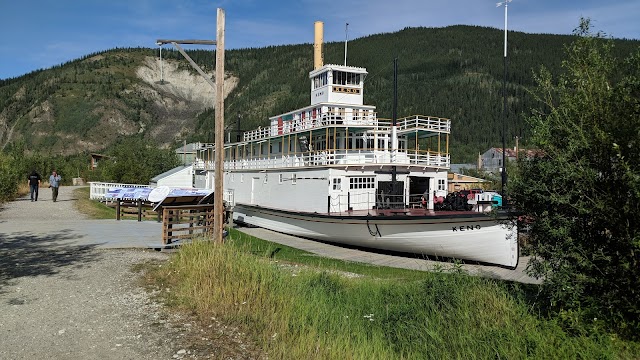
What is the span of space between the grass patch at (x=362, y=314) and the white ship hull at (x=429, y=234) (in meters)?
5.27

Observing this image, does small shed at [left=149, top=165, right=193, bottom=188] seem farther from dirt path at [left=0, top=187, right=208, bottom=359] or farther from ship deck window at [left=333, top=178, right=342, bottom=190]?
dirt path at [left=0, top=187, right=208, bottom=359]

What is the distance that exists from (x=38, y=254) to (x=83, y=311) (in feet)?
18.5

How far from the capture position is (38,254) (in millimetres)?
11898

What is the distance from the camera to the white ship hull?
15102mm

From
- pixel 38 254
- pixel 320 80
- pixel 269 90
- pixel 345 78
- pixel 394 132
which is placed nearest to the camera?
pixel 38 254

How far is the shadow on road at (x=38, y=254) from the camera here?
9.98 m

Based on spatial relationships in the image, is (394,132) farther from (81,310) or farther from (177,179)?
(177,179)

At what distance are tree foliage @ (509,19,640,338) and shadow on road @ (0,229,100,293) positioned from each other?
31.1ft

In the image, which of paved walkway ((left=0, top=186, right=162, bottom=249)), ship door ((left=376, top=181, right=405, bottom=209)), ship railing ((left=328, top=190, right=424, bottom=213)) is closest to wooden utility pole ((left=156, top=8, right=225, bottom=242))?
paved walkway ((left=0, top=186, right=162, bottom=249))

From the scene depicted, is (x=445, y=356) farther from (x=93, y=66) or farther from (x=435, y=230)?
(x=93, y=66)

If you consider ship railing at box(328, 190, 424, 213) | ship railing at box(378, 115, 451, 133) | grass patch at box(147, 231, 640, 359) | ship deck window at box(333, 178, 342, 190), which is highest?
ship railing at box(378, 115, 451, 133)

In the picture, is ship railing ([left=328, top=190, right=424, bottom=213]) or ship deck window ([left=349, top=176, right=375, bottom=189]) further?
ship deck window ([left=349, top=176, right=375, bottom=189])

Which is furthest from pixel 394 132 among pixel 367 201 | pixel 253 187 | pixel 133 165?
pixel 133 165

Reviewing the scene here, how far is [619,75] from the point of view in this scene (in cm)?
684
